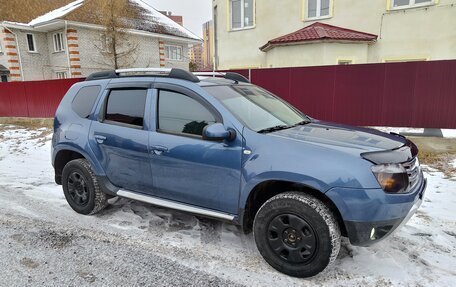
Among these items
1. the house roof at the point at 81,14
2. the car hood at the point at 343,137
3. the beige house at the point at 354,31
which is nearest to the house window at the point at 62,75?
the house roof at the point at 81,14

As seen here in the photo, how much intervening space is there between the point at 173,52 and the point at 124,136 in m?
24.4

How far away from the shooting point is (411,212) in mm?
2629

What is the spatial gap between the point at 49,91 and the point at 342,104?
38.1 ft

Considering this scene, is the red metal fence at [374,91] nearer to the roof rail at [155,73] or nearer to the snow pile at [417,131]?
the snow pile at [417,131]

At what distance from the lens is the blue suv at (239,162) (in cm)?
249

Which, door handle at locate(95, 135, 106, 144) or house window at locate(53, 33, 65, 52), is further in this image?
house window at locate(53, 33, 65, 52)

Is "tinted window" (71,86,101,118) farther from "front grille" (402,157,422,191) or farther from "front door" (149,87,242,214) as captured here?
"front grille" (402,157,422,191)

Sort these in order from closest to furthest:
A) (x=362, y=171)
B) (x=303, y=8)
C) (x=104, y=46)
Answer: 1. (x=362, y=171)
2. (x=303, y=8)
3. (x=104, y=46)

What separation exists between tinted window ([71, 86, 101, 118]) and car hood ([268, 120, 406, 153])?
240 centimetres

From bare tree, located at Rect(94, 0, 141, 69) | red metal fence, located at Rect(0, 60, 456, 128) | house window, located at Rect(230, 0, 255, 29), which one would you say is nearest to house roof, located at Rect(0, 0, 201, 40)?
bare tree, located at Rect(94, 0, 141, 69)

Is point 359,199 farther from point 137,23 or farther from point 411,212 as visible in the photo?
point 137,23

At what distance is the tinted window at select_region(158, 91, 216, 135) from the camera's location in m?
3.12

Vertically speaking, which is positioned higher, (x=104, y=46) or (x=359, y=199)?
(x=104, y=46)

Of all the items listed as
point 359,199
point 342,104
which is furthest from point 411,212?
point 342,104
